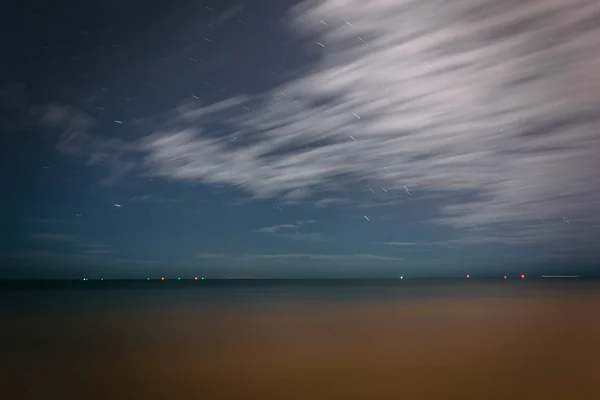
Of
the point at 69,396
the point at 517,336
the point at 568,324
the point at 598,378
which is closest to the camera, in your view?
the point at 69,396

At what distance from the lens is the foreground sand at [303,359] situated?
13258 millimetres

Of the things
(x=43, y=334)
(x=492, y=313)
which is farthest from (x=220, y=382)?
(x=492, y=313)

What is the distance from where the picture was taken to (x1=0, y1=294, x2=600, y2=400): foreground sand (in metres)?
13.3

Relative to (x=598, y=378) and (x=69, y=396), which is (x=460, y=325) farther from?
(x=69, y=396)

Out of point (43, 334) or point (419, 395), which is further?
point (43, 334)

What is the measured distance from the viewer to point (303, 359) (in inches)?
706

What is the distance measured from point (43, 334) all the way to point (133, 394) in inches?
578

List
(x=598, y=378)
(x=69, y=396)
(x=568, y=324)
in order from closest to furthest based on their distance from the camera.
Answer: (x=69, y=396) → (x=598, y=378) → (x=568, y=324)

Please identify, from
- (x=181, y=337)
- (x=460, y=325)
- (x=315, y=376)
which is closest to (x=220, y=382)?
(x=315, y=376)

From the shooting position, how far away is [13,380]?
1420 cm

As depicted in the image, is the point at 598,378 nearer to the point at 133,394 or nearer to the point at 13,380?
the point at 133,394

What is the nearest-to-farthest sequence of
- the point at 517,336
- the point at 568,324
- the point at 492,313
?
the point at 517,336 < the point at 568,324 < the point at 492,313

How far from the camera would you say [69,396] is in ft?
41.3

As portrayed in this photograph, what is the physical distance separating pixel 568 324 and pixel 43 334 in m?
28.5
